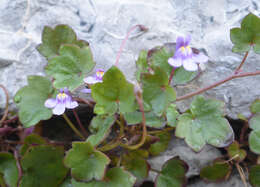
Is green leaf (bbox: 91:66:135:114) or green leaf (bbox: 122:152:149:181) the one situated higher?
green leaf (bbox: 91:66:135:114)

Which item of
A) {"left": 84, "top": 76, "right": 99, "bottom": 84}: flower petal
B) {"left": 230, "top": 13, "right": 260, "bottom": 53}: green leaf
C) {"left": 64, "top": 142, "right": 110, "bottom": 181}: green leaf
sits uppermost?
{"left": 230, "top": 13, "right": 260, "bottom": 53}: green leaf

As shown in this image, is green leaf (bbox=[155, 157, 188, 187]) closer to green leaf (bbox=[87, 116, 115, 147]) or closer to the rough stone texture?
the rough stone texture

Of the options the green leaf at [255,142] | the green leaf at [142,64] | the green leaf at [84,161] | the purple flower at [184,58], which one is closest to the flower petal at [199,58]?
the purple flower at [184,58]

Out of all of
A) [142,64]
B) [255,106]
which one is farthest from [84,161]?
[255,106]

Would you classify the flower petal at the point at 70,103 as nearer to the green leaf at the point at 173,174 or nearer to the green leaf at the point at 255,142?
the green leaf at the point at 173,174

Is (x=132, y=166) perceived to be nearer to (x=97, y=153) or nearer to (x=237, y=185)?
(x=97, y=153)

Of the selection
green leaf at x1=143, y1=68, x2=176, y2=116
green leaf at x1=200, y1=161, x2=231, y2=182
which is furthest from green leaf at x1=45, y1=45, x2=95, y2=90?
green leaf at x1=200, y1=161, x2=231, y2=182

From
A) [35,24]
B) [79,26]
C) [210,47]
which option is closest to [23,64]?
[35,24]

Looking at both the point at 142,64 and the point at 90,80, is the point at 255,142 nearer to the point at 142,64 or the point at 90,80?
the point at 142,64
